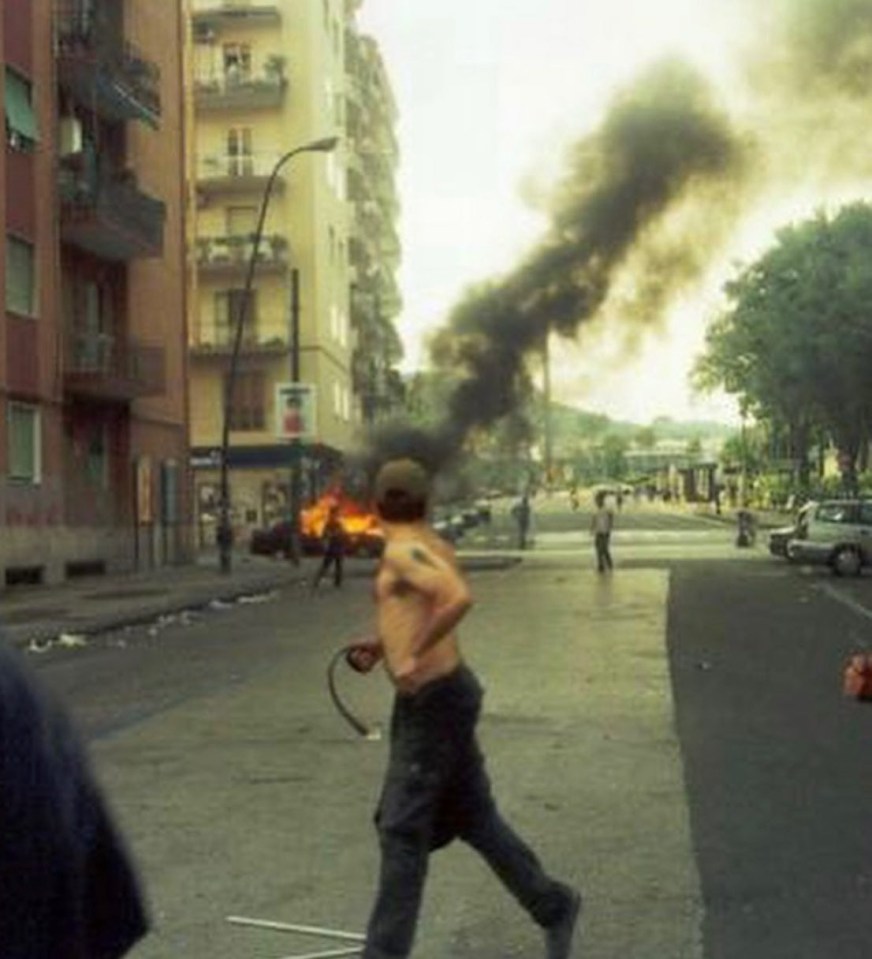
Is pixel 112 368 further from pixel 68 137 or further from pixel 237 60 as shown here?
pixel 237 60

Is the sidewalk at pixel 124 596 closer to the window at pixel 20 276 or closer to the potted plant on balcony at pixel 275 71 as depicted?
the window at pixel 20 276

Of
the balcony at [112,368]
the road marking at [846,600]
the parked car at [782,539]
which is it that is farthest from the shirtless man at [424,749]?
the parked car at [782,539]

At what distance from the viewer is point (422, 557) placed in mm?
5570

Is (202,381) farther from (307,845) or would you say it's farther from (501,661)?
(307,845)

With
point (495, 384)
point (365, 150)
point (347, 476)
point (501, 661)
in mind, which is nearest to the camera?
point (501, 661)

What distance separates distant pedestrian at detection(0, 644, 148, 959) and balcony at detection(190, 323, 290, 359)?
6245 centimetres

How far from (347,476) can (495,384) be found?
353cm

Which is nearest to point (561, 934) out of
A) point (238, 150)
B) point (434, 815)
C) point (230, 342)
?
point (434, 815)

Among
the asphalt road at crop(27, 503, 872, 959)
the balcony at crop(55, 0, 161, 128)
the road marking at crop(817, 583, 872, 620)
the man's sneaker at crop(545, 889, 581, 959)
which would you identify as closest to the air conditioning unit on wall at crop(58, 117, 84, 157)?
the balcony at crop(55, 0, 161, 128)

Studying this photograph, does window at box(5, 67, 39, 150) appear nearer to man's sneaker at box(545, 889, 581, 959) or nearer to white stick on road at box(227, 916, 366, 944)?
white stick on road at box(227, 916, 366, 944)

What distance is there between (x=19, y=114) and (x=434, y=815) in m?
28.5

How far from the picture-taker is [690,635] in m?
19.5

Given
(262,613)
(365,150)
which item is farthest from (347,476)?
(365,150)

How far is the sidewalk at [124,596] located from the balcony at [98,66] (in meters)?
10.1
